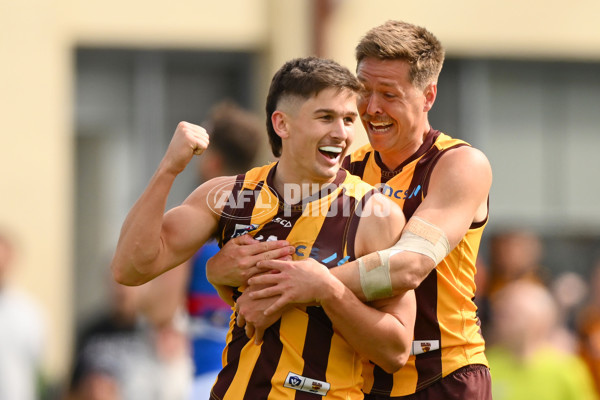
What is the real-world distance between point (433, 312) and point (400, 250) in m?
0.49

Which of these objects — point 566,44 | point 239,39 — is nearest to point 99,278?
point 239,39

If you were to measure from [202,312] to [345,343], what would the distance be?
2.37 meters

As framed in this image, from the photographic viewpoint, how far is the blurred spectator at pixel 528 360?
7074mm

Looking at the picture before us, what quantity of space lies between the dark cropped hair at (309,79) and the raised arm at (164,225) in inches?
13.0

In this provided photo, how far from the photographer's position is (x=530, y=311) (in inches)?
281

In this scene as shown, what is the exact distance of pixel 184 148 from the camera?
3.70 m

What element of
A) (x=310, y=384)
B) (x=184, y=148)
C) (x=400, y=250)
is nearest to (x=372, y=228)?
(x=400, y=250)

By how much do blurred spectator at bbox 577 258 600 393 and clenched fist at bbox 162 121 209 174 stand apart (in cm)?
545

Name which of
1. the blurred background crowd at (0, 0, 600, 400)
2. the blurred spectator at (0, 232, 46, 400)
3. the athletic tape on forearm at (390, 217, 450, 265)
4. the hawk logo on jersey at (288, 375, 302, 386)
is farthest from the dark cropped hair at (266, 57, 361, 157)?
the blurred spectator at (0, 232, 46, 400)

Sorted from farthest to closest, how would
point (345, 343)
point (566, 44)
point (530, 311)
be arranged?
point (566, 44)
point (530, 311)
point (345, 343)

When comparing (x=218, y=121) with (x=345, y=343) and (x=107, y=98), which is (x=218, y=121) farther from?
(x=107, y=98)

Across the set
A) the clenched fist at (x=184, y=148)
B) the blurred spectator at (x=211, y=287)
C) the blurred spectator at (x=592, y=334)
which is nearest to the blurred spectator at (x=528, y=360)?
the blurred spectator at (x=592, y=334)

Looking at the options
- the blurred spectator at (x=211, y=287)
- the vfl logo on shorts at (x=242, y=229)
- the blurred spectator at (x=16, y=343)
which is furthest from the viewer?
the blurred spectator at (x=16, y=343)

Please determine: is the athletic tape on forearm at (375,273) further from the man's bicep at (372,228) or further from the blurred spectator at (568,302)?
the blurred spectator at (568,302)
